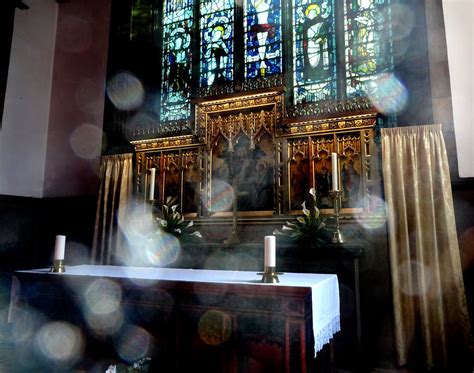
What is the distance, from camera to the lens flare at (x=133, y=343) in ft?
10.2

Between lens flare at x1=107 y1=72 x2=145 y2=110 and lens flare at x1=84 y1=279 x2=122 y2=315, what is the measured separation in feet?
12.1

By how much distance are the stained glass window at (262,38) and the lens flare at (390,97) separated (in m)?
1.50

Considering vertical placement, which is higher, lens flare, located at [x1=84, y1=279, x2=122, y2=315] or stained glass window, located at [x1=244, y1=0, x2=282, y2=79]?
stained glass window, located at [x1=244, y1=0, x2=282, y2=79]

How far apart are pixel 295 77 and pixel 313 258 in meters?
2.71

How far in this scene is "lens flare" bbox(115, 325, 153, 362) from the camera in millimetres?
3096

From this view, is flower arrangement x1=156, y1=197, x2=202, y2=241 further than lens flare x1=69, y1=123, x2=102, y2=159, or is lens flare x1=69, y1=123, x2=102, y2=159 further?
lens flare x1=69, y1=123, x2=102, y2=159

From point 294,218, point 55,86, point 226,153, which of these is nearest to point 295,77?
point 226,153

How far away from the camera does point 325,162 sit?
4.54 metres

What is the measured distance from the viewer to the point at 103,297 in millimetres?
3240

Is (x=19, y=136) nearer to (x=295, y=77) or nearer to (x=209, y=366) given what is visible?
(x=295, y=77)

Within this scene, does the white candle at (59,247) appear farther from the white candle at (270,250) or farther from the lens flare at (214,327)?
the white candle at (270,250)

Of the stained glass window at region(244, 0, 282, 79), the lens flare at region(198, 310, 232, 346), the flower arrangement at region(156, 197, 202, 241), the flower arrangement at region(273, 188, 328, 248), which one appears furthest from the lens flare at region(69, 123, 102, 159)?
the lens flare at region(198, 310, 232, 346)

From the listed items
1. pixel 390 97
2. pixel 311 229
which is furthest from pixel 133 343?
pixel 390 97

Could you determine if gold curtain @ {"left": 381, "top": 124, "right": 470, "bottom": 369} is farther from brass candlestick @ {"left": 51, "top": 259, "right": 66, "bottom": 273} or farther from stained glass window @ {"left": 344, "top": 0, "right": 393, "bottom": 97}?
brass candlestick @ {"left": 51, "top": 259, "right": 66, "bottom": 273}
